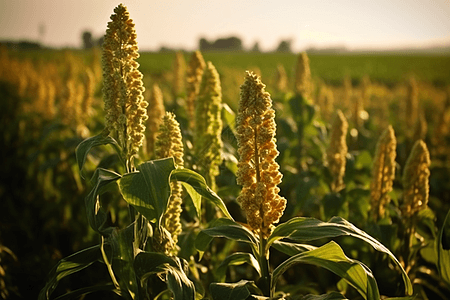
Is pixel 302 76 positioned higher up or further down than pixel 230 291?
higher up

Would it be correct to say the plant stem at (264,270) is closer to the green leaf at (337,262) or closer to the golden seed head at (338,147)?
the green leaf at (337,262)

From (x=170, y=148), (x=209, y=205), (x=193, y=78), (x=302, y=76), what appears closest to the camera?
(x=170, y=148)

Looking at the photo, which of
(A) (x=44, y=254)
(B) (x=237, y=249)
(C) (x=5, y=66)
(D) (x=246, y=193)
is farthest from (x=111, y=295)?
(C) (x=5, y=66)

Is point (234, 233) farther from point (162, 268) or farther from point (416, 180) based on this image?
point (416, 180)

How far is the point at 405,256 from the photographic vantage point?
2.71 m

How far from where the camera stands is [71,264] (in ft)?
5.59

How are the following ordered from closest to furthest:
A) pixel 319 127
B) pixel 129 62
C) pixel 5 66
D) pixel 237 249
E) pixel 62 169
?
1. pixel 129 62
2. pixel 237 249
3. pixel 319 127
4. pixel 62 169
5. pixel 5 66

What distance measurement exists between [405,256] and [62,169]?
422 cm

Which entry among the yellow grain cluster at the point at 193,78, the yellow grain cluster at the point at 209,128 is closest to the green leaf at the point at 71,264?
the yellow grain cluster at the point at 209,128

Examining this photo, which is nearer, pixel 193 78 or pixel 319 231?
pixel 319 231

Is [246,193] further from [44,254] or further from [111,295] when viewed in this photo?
[44,254]

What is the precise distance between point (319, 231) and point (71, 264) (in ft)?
3.55

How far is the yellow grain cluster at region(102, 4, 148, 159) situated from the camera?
1661mm

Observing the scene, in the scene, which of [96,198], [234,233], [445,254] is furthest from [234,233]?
[445,254]
